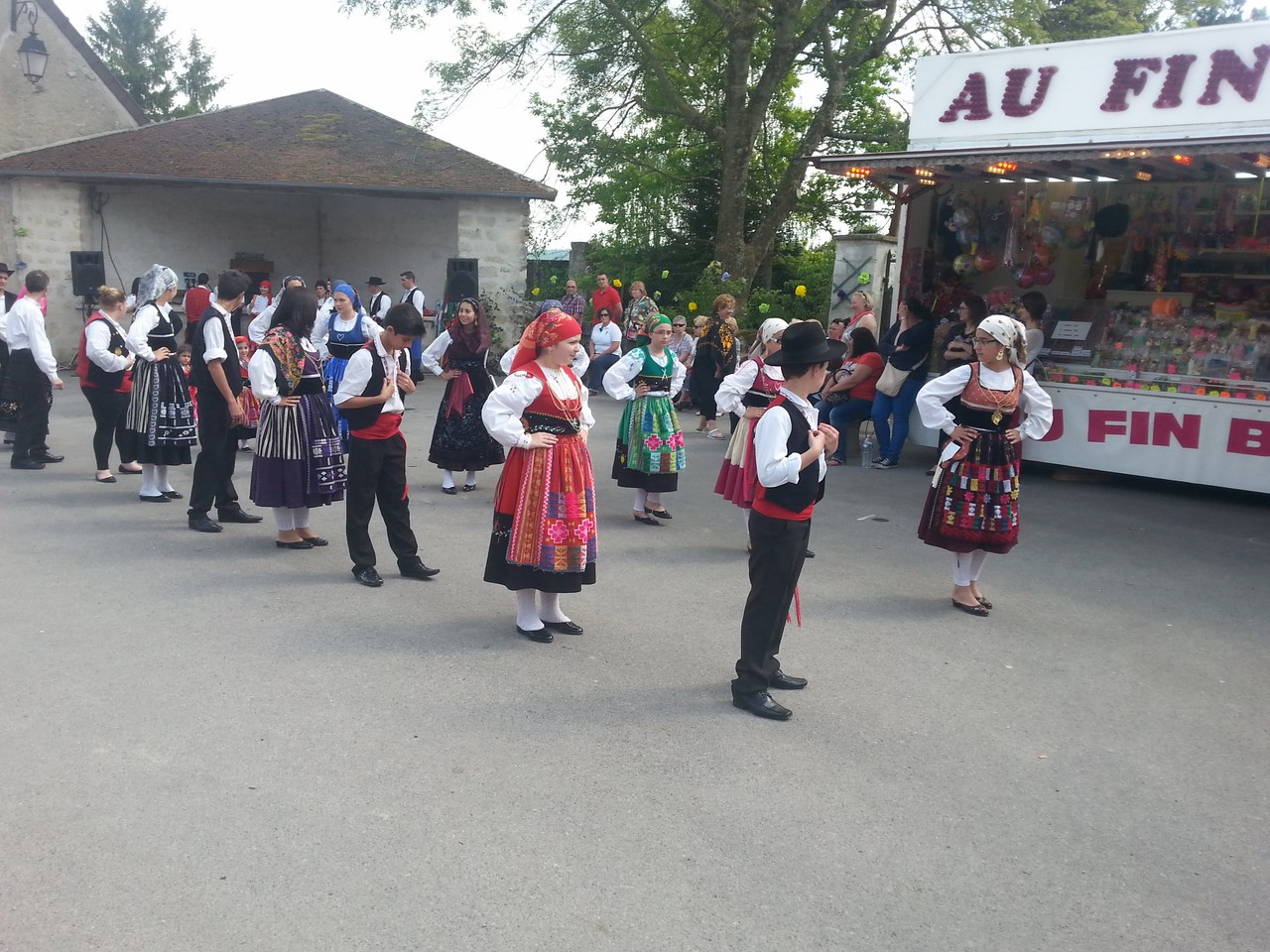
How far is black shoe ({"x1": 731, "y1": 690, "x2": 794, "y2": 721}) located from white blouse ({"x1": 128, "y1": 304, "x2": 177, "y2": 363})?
19.1ft

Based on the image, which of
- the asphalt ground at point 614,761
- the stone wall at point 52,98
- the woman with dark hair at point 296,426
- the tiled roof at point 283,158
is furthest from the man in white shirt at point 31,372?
the stone wall at point 52,98

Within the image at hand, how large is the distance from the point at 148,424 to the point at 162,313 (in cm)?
88

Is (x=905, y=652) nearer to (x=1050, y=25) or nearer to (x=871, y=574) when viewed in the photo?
(x=871, y=574)

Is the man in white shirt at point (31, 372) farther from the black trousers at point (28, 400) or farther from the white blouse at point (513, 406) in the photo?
the white blouse at point (513, 406)

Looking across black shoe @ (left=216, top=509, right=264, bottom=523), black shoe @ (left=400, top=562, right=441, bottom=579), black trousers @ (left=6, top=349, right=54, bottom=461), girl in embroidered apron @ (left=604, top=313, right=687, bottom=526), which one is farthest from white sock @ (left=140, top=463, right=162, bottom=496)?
girl in embroidered apron @ (left=604, top=313, right=687, bottom=526)

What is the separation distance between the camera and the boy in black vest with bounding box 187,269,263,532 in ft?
24.2

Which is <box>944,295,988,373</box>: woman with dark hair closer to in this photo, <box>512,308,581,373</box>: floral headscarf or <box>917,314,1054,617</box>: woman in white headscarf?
<box>917,314,1054,617</box>: woman in white headscarf

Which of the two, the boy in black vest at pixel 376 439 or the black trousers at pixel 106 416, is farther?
the black trousers at pixel 106 416

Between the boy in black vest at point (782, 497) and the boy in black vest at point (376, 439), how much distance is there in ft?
8.51

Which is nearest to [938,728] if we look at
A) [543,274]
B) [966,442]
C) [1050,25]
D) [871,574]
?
[966,442]

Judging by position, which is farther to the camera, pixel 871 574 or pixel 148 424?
pixel 148 424

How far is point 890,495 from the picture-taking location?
10109 millimetres

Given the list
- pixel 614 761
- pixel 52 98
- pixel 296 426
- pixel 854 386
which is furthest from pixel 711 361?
pixel 52 98

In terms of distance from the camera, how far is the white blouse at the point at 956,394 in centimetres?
616
